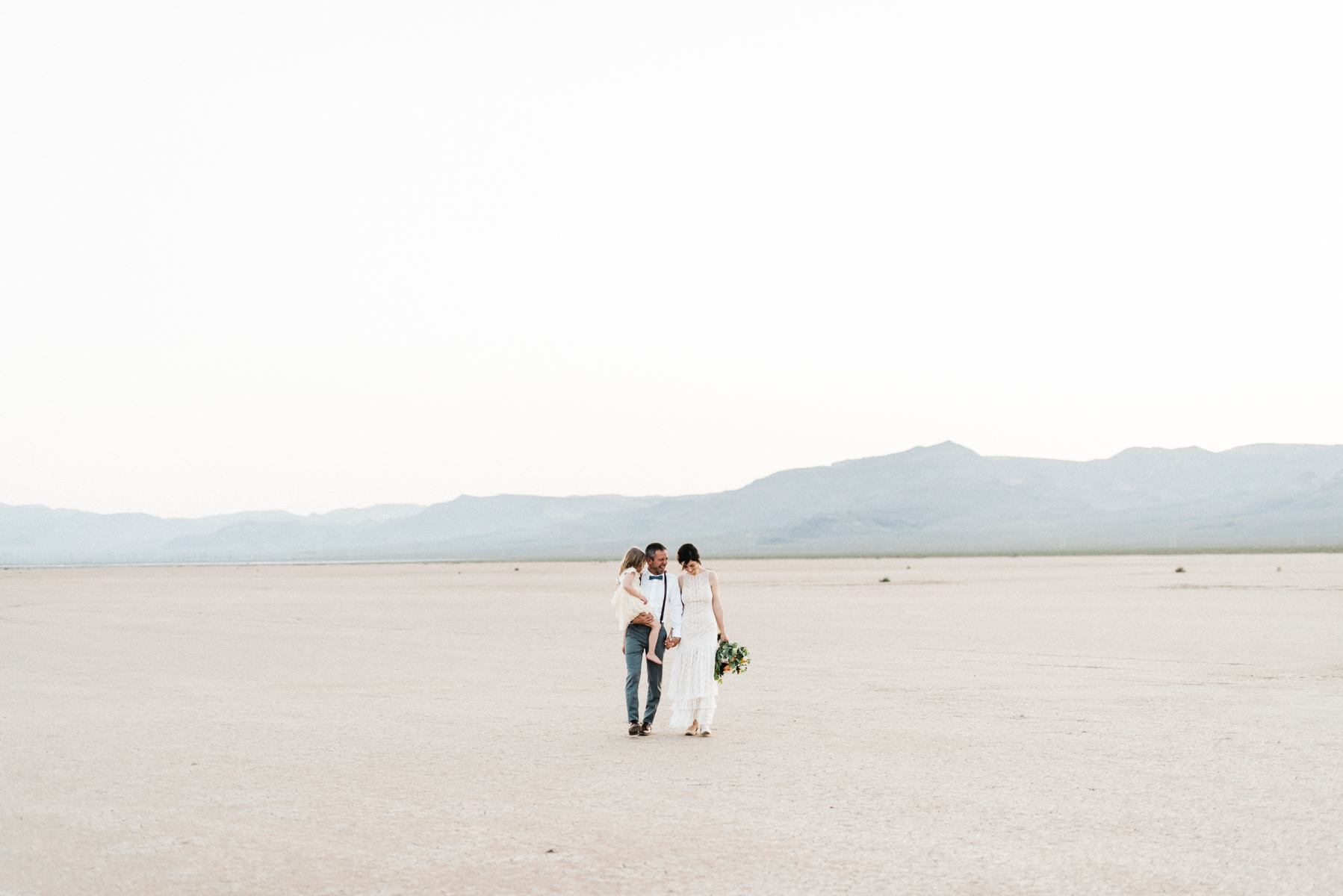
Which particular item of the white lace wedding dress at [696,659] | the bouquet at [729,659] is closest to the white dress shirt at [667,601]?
the white lace wedding dress at [696,659]

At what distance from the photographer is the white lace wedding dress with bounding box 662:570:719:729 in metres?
11.8

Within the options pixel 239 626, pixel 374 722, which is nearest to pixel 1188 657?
pixel 374 722

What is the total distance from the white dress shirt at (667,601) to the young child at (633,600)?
0.07 m

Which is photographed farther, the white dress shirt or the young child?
the white dress shirt

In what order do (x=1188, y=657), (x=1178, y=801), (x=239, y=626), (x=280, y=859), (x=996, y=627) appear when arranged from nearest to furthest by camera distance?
(x=280, y=859), (x=1178, y=801), (x=1188, y=657), (x=996, y=627), (x=239, y=626)

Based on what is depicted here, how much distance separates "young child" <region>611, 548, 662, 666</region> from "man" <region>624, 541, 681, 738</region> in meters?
0.06

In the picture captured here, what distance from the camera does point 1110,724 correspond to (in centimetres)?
1218

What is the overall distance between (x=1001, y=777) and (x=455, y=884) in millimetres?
4803

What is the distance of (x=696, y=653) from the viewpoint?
11805 millimetres

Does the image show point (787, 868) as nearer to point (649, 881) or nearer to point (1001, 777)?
point (649, 881)

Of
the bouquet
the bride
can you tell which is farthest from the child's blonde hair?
the bouquet

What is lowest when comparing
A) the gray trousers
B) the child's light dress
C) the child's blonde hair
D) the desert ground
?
the desert ground

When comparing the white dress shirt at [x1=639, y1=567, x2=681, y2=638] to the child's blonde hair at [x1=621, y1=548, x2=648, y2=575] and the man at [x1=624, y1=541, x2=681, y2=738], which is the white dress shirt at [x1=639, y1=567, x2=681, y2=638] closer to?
the man at [x1=624, y1=541, x2=681, y2=738]

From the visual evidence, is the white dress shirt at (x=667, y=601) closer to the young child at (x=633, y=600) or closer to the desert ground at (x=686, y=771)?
the young child at (x=633, y=600)
